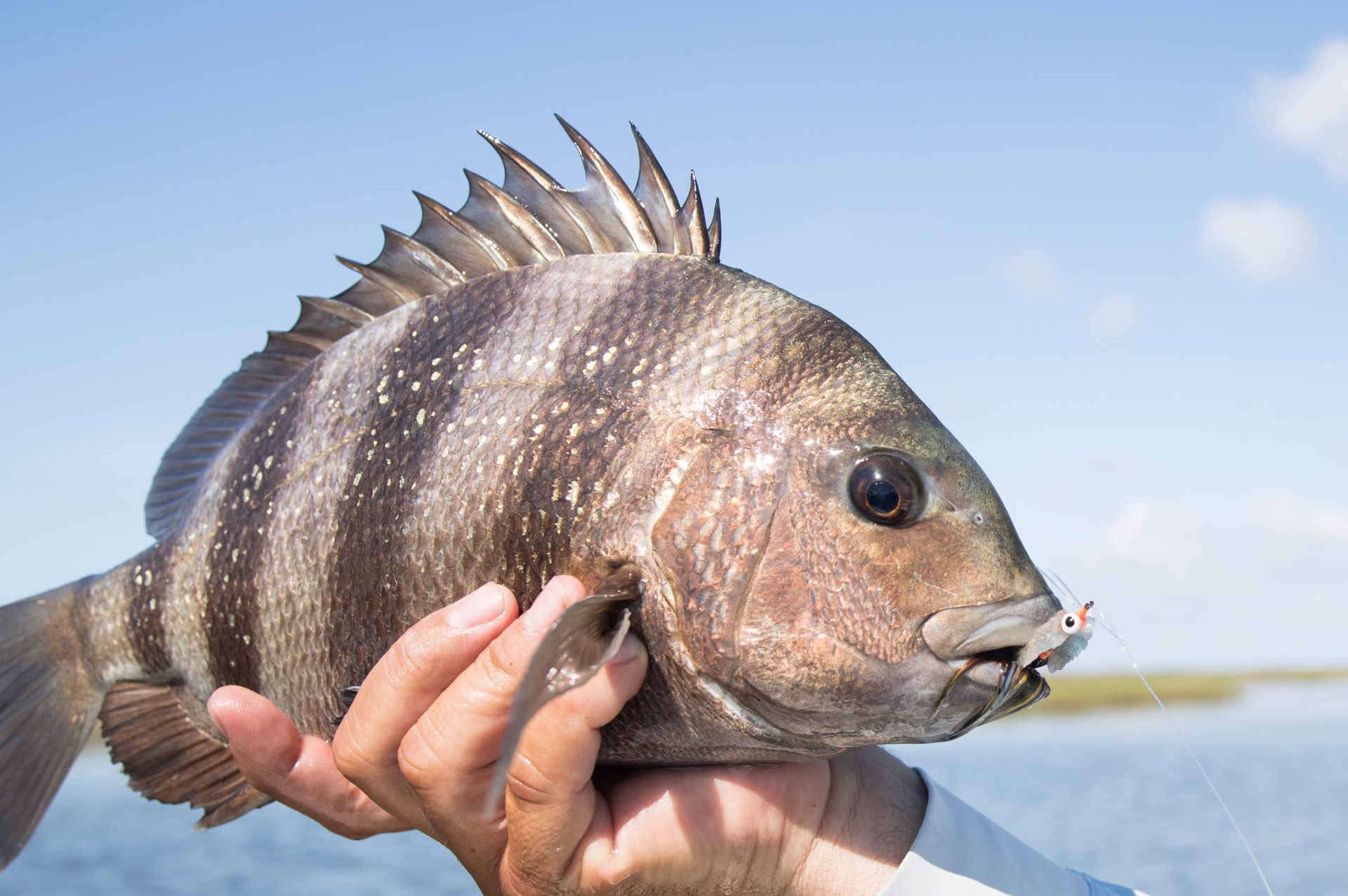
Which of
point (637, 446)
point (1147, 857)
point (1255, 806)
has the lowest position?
point (1255, 806)

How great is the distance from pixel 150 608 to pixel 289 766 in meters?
0.84

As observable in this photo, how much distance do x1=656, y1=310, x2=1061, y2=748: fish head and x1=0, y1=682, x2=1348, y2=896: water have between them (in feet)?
25.2

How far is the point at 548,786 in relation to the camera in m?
1.90

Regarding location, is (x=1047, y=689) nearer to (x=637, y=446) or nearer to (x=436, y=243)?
(x=637, y=446)

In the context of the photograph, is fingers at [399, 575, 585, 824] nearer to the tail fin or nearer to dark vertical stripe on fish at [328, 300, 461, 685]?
dark vertical stripe on fish at [328, 300, 461, 685]

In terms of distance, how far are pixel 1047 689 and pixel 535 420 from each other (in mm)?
1173

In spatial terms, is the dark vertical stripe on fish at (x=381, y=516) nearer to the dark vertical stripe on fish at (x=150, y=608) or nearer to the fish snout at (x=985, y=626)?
the dark vertical stripe on fish at (x=150, y=608)

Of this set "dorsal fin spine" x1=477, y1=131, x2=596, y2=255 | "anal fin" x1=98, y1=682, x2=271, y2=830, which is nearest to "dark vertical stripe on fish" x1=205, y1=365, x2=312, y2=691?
"anal fin" x1=98, y1=682, x2=271, y2=830

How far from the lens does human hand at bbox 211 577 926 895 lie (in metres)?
1.90

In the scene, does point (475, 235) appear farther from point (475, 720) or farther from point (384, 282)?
point (475, 720)

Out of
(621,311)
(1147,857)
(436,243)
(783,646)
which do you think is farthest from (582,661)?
(1147,857)

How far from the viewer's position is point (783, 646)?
1.81 meters

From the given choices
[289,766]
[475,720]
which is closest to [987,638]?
[475,720]

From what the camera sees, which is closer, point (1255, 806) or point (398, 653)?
point (398, 653)
